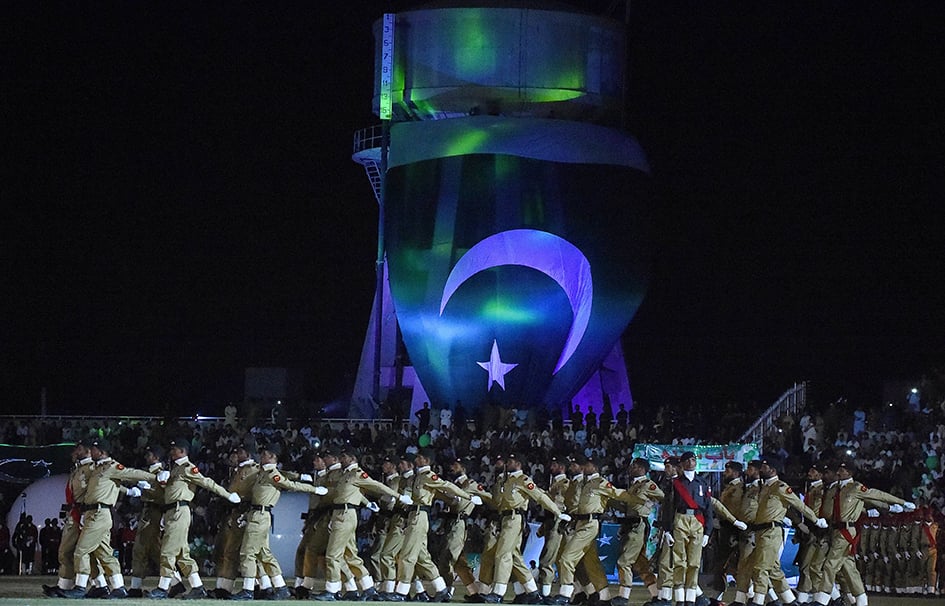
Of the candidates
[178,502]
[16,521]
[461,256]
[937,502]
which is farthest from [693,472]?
[461,256]

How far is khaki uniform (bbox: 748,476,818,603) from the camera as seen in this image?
2062 cm

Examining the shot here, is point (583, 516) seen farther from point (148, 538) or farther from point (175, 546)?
point (148, 538)

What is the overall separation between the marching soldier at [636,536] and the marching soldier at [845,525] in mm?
2156

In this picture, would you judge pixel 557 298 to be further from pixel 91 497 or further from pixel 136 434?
pixel 91 497

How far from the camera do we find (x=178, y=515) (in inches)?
788

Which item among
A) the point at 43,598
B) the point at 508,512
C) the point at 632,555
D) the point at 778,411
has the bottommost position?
the point at 43,598

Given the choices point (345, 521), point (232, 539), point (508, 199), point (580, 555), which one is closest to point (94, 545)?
point (232, 539)

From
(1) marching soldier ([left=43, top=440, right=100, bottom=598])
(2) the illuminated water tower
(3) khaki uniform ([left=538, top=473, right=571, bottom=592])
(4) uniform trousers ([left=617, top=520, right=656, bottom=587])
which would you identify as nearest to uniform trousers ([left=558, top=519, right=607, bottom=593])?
(3) khaki uniform ([left=538, top=473, right=571, bottom=592])

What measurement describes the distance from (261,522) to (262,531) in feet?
0.36

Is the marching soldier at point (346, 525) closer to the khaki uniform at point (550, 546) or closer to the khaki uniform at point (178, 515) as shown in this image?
the khaki uniform at point (178, 515)

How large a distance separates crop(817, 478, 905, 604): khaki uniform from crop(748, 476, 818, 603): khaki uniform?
0.64 meters

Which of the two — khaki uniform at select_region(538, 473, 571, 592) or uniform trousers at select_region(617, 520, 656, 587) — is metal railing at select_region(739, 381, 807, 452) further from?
khaki uniform at select_region(538, 473, 571, 592)

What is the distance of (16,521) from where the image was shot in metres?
29.6

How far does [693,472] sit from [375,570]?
13.9 ft
